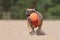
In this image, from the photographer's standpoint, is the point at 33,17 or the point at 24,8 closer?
the point at 33,17

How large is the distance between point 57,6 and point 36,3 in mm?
743

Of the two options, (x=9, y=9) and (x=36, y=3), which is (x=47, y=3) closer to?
(x=36, y=3)

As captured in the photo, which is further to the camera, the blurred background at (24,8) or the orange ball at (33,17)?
the blurred background at (24,8)

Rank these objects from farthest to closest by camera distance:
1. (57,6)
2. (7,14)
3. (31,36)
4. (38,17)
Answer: (7,14)
(57,6)
(31,36)
(38,17)

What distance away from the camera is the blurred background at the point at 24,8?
25.2 feet

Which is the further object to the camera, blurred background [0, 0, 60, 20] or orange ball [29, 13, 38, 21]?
blurred background [0, 0, 60, 20]

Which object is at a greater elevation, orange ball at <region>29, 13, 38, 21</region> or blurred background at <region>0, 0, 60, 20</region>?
orange ball at <region>29, 13, 38, 21</region>

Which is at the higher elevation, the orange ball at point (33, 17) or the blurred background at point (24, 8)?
the orange ball at point (33, 17)

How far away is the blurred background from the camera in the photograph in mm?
7695

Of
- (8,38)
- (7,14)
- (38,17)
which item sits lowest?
(7,14)

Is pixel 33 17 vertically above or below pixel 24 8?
above

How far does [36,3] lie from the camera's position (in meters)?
8.17

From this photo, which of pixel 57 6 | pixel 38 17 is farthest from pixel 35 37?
pixel 57 6

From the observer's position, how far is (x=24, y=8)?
26.8ft
